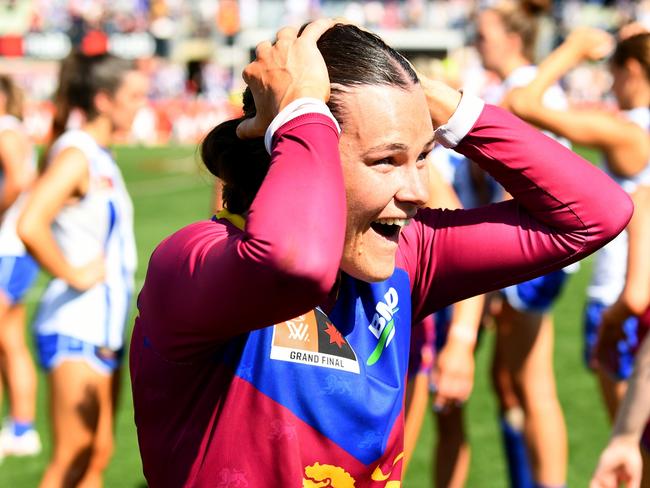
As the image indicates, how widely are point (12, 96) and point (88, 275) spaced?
2.70 m

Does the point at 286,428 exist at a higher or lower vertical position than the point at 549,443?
higher

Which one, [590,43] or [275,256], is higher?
[590,43]

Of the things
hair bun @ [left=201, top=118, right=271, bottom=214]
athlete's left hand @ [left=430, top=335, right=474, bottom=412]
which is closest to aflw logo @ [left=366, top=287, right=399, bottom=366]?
hair bun @ [left=201, top=118, right=271, bottom=214]

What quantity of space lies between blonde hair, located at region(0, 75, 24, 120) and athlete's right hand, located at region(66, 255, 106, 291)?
2.40 metres

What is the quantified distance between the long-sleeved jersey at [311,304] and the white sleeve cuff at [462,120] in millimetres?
16

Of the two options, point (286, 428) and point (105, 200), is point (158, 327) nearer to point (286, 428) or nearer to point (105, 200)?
point (286, 428)

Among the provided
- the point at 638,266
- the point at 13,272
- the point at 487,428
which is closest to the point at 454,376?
the point at 638,266

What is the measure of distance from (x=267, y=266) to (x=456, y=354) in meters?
2.33

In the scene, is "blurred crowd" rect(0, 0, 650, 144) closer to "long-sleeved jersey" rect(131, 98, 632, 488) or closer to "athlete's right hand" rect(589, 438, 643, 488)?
"athlete's right hand" rect(589, 438, 643, 488)

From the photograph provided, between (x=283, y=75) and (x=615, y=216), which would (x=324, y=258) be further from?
(x=615, y=216)

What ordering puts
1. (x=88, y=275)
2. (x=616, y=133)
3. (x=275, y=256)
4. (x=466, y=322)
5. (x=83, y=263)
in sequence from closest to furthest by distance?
(x=275, y=256) → (x=466, y=322) → (x=616, y=133) → (x=88, y=275) → (x=83, y=263)

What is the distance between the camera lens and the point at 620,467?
2.50 metres

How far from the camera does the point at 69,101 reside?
15.7 feet

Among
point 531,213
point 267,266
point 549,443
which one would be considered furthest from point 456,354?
point 267,266
